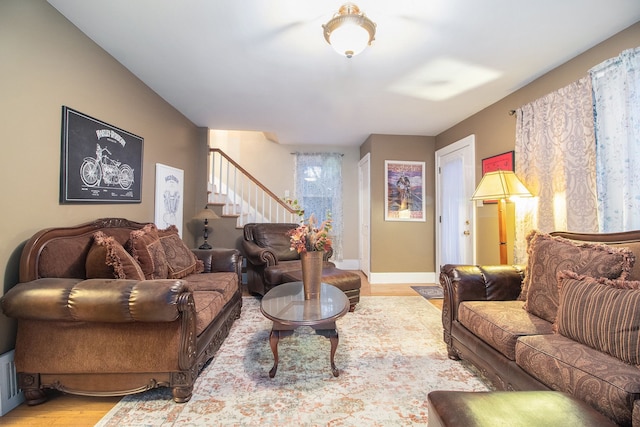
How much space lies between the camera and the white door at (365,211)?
185 inches

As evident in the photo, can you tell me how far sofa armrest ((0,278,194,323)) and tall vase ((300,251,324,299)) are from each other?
3.00 ft

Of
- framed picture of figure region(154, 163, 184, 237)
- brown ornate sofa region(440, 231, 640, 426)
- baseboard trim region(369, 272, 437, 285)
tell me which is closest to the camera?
brown ornate sofa region(440, 231, 640, 426)

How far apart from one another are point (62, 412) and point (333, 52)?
3.09 metres

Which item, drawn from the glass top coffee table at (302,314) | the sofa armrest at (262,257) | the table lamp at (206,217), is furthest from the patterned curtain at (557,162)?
the table lamp at (206,217)

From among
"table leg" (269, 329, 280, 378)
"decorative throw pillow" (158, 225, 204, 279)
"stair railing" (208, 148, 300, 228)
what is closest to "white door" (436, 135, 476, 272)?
"stair railing" (208, 148, 300, 228)

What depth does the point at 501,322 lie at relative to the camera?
5.47ft

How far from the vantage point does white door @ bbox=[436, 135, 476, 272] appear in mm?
3656

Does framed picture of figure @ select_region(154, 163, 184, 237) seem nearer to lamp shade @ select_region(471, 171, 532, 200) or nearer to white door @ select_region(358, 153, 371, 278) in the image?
white door @ select_region(358, 153, 371, 278)

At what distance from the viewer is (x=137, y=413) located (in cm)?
151

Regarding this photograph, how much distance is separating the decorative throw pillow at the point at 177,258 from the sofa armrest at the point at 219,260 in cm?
9

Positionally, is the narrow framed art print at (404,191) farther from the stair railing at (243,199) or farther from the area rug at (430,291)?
the stair railing at (243,199)

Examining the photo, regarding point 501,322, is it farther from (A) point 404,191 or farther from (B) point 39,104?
(B) point 39,104

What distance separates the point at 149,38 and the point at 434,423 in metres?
3.05

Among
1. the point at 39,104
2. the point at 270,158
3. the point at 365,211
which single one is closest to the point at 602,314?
the point at 39,104
